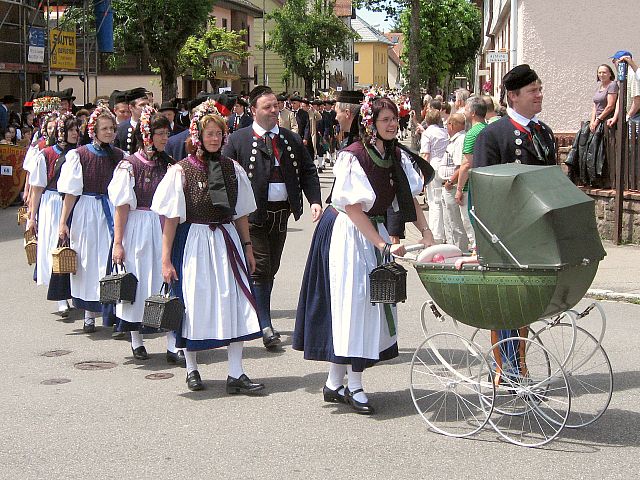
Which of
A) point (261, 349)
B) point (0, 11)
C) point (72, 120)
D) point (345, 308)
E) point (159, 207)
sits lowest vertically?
point (261, 349)

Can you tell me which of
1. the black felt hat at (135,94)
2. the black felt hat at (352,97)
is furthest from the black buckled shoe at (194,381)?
the black felt hat at (135,94)

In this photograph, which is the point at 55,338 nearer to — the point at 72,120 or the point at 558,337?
the point at 72,120

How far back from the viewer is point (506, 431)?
236 inches

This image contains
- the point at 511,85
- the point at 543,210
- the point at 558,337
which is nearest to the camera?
the point at 543,210

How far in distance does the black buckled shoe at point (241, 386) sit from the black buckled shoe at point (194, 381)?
22cm

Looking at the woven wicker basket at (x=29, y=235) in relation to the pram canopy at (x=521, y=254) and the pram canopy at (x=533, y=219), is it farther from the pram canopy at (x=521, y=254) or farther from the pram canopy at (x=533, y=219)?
the pram canopy at (x=533, y=219)

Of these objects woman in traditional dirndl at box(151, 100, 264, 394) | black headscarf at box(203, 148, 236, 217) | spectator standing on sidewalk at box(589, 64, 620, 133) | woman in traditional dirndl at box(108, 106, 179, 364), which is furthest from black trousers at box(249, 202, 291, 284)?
spectator standing on sidewalk at box(589, 64, 620, 133)

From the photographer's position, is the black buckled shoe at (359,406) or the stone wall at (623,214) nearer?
the black buckled shoe at (359,406)

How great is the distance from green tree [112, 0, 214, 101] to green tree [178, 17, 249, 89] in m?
7.21

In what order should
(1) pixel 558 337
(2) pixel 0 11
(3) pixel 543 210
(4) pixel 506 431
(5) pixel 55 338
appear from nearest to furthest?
(3) pixel 543 210
(4) pixel 506 431
(1) pixel 558 337
(5) pixel 55 338
(2) pixel 0 11

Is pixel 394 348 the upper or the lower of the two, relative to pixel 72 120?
lower

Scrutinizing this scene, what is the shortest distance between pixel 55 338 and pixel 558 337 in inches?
159

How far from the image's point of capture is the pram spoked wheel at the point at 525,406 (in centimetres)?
579

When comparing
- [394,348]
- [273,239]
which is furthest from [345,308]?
[273,239]
